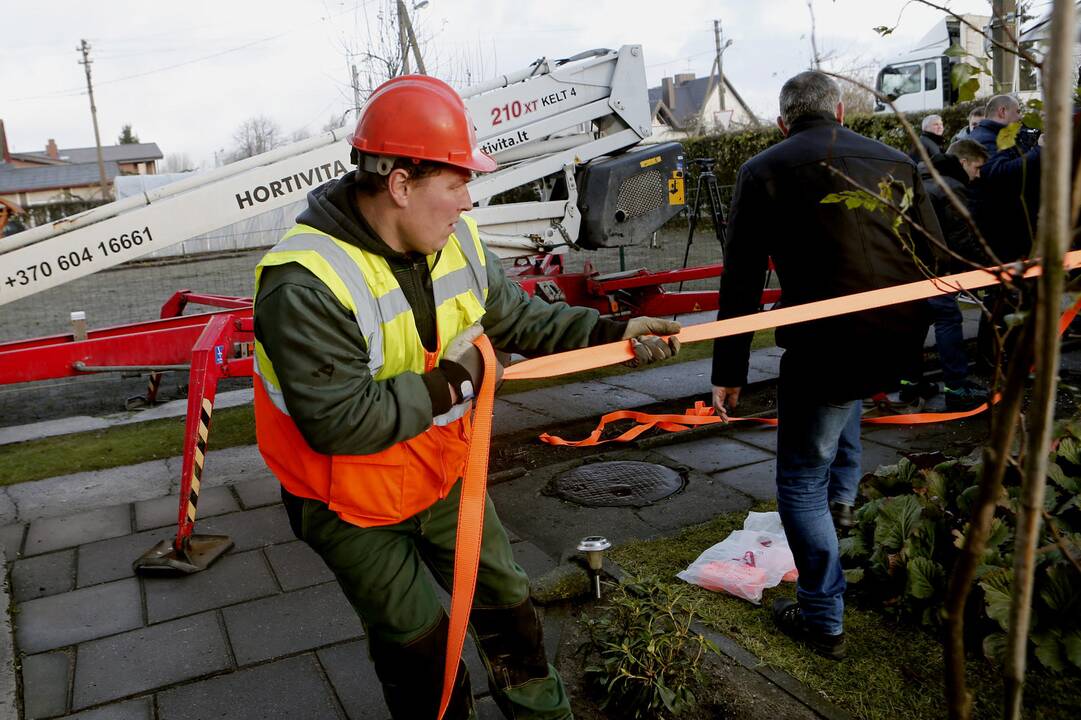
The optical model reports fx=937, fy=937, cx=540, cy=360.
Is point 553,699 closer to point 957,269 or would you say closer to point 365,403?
point 365,403

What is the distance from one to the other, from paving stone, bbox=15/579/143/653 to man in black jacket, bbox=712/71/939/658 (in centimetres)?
280

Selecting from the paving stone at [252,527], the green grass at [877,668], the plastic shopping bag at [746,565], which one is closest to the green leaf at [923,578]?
the green grass at [877,668]

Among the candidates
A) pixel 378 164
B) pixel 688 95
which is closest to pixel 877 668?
pixel 378 164

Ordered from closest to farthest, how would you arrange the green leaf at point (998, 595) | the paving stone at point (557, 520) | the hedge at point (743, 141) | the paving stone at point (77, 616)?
the green leaf at point (998, 595) → the paving stone at point (77, 616) → the paving stone at point (557, 520) → the hedge at point (743, 141)

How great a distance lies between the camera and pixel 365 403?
2193 mm

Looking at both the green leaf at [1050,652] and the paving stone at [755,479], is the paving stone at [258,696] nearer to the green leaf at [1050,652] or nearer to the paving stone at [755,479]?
the green leaf at [1050,652]

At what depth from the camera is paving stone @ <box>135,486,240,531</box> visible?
527 centimetres

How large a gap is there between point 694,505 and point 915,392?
2613 mm

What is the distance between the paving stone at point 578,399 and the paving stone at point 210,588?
2969 millimetres

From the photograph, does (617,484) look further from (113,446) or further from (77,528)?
(113,446)

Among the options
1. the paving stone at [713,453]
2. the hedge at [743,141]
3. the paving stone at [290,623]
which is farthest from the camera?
the hedge at [743,141]

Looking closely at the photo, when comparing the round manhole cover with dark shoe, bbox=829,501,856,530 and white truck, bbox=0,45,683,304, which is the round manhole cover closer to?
dark shoe, bbox=829,501,856,530

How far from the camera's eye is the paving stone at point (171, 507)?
17.3 ft

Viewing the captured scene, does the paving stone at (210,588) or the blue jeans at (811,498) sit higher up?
the blue jeans at (811,498)
